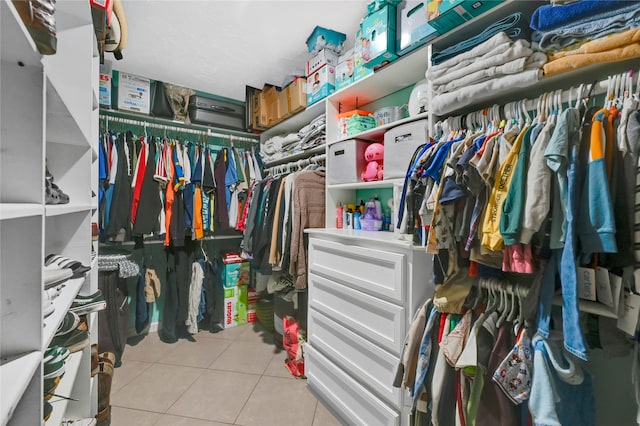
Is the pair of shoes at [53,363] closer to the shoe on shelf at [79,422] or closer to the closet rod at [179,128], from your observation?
the shoe on shelf at [79,422]

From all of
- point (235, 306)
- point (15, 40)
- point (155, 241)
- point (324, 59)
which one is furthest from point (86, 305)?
point (324, 59)

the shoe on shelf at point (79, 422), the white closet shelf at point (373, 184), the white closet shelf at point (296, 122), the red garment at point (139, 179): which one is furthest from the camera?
the red garment at point (139, 179)

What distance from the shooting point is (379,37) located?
1.56 meters

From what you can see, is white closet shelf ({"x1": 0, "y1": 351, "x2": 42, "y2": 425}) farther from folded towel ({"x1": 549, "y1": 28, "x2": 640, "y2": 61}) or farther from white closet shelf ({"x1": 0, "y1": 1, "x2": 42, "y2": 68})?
folded towel ({"x1": 549, "y1": 28, "x2": 640, "y2": 61})

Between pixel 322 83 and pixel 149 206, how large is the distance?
186cm

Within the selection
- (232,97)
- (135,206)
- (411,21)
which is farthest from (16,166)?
(232,97)

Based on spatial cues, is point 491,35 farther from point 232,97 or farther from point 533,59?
point 232,97

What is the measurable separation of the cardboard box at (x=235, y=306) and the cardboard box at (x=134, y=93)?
2.01m

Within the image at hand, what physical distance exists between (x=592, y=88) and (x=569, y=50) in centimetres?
17

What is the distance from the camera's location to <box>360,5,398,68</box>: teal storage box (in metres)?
1.52

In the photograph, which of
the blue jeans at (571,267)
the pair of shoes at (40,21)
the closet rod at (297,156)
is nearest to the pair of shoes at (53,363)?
the pair of shoes at (40,21)

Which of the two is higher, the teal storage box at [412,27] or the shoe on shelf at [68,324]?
the teal storage box at [412,27]

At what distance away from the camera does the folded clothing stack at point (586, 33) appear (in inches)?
31.1

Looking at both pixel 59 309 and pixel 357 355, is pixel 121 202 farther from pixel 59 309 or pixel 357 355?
pixel 357 355
